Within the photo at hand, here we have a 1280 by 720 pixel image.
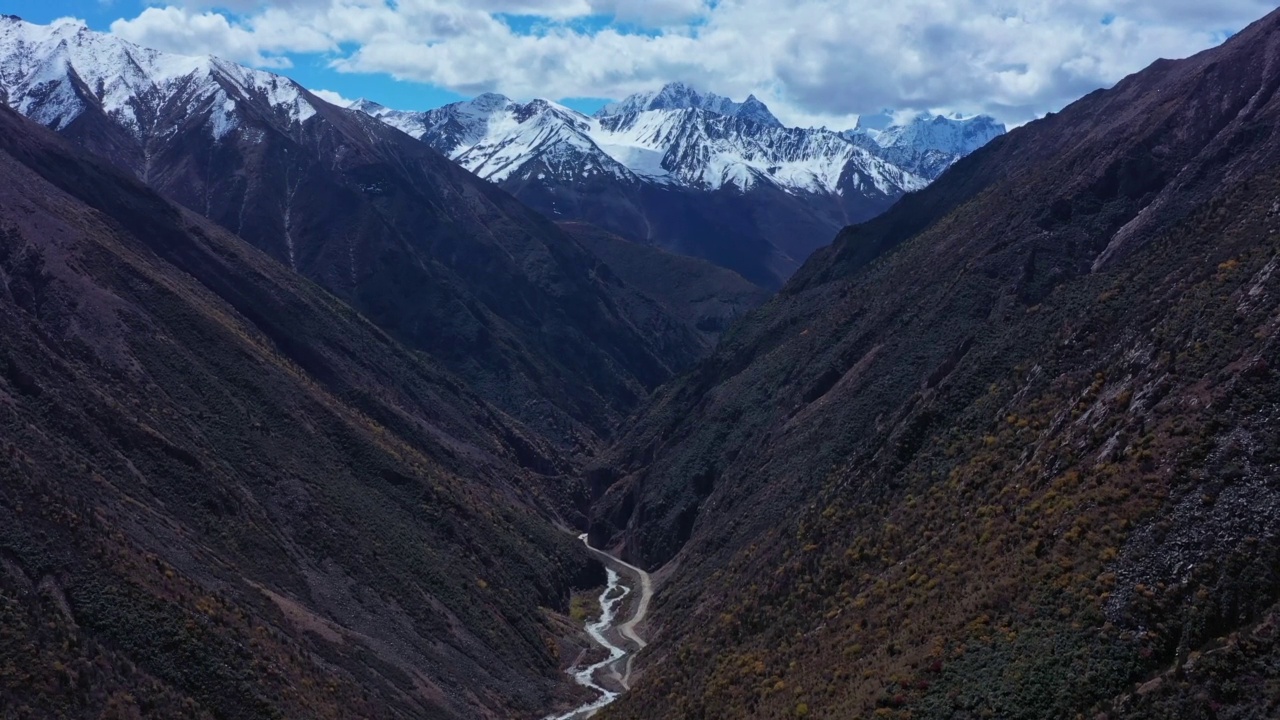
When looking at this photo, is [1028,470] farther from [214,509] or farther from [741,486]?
[214,509]

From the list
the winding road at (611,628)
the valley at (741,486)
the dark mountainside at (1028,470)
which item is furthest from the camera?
the winding road at (611,628)

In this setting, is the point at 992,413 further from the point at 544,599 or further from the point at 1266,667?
the point at 544,599

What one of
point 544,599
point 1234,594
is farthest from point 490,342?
point 1234,594

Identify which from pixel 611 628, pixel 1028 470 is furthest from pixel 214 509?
pixel 1028 470

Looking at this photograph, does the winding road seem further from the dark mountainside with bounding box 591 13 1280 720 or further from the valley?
the dark mountainside with bounding box 591 13 1280 720

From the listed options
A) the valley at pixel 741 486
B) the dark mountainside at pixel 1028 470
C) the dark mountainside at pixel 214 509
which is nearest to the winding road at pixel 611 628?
the valley at pixel 741 486

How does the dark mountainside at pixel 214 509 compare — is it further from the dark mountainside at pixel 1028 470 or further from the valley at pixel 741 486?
the dark mountainside at pixel 1028 470

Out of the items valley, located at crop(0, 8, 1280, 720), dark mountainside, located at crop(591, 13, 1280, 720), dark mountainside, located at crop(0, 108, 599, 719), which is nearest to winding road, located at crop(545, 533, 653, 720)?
valley, located at crop(0, 8, 1280, 720)
